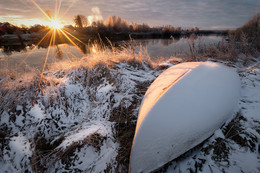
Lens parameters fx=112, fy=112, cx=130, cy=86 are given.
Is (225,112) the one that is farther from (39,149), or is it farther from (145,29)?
(145,29)

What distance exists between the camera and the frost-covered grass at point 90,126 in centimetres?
117

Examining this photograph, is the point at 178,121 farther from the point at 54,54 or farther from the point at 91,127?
the point at 54,54

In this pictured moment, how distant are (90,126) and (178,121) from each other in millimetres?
1435

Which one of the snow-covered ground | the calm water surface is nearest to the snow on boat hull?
the snow-covered ground

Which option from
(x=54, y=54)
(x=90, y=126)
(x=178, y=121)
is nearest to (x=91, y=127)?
(x=90, y=126)

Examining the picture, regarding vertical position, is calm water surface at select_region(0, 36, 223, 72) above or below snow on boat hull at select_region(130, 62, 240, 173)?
above

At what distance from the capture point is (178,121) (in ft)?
3.45

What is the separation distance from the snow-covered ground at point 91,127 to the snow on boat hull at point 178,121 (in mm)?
217

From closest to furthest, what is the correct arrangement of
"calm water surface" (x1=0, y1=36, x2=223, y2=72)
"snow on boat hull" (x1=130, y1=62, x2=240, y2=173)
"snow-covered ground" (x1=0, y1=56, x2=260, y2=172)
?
1. "snow on boat hull" (x1=130, y1=62, x2=240, y2=173)
2. "snow-covered ground" (x1=0, y1=56, x2=260, y2=172)
3. "calm water surface" (x1=0, y1=36, x2=223, y2=72)

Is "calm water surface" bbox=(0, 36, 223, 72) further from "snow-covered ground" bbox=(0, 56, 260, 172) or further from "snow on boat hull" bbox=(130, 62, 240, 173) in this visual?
"snow on boat hull" bbox=(130, 62, 240, 173)

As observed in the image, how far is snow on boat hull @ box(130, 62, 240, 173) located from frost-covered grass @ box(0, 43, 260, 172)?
9.3 inches

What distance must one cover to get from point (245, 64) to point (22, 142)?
6.24 metres

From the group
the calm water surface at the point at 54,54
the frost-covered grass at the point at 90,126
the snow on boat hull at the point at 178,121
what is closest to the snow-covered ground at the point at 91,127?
the frost-covered grass at the point at 90,126

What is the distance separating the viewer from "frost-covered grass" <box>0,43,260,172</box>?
1173 millimetres
